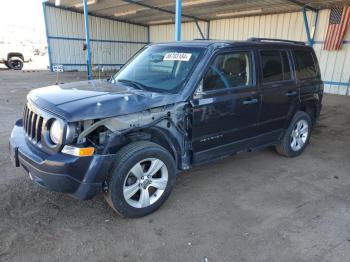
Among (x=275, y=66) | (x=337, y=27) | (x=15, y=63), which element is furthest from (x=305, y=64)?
(x=15, y=63)

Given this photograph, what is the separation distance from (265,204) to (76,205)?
2.26m

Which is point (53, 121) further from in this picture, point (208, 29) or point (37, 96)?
point (208, 29)

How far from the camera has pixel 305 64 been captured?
500cm

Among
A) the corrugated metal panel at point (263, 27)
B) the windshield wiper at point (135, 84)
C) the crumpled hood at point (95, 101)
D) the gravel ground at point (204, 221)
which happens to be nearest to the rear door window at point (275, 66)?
the gravel ground at point (204, 221)

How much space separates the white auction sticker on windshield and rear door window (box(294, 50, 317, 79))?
2141mm

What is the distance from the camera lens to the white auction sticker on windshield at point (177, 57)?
144 inches

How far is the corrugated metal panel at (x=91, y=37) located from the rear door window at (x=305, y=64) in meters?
19.2

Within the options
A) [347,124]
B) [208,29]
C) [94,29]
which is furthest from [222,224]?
[94,29]

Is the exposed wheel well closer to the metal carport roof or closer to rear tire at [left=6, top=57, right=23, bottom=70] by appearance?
the metal carport roof

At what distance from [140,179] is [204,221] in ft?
2.76

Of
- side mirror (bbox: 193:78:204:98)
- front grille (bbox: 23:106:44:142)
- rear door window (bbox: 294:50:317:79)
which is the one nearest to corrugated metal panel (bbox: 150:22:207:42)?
rear door window (bbox: 294:50:317:79)

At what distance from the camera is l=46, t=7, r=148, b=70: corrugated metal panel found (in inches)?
802

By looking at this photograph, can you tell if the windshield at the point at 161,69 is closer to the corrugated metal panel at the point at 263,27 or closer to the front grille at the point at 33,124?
the front grille at the point at 33,124

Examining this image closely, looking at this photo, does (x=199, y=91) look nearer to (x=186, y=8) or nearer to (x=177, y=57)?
(x=177, y=57)
